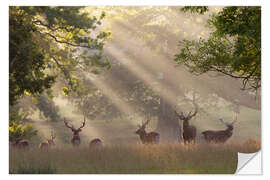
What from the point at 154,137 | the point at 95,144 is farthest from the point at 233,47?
the point at 95,144

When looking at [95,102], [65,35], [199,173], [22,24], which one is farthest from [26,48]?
[199,173]

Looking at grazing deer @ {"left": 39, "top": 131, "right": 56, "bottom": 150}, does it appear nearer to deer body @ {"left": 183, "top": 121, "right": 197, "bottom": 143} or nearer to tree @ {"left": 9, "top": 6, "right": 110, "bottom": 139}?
tree @ {"left": 9, "top": 6, "right": 110, "bottom": 139}

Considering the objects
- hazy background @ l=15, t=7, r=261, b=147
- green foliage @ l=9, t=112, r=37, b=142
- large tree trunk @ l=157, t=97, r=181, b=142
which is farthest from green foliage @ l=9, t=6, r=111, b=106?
large tree trunk @ l=157, t=97, r=181, b=142

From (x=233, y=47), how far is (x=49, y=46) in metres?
4.36

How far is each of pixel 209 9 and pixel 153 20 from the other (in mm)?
3553

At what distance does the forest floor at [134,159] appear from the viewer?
7375mm

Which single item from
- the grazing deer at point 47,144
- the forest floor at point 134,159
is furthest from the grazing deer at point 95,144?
the grazing deer at point 47,144

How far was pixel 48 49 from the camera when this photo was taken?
8.13 meters

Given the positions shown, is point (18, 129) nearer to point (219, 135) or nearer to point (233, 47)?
point (219, 135)

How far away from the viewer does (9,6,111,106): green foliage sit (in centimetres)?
737

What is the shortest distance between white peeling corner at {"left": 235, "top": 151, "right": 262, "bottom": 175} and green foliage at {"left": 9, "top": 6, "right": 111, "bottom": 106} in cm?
394

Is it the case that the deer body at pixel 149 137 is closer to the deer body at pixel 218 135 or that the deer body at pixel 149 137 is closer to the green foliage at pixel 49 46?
the deer body at pixel 218 135

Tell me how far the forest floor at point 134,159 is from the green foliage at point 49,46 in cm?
148
